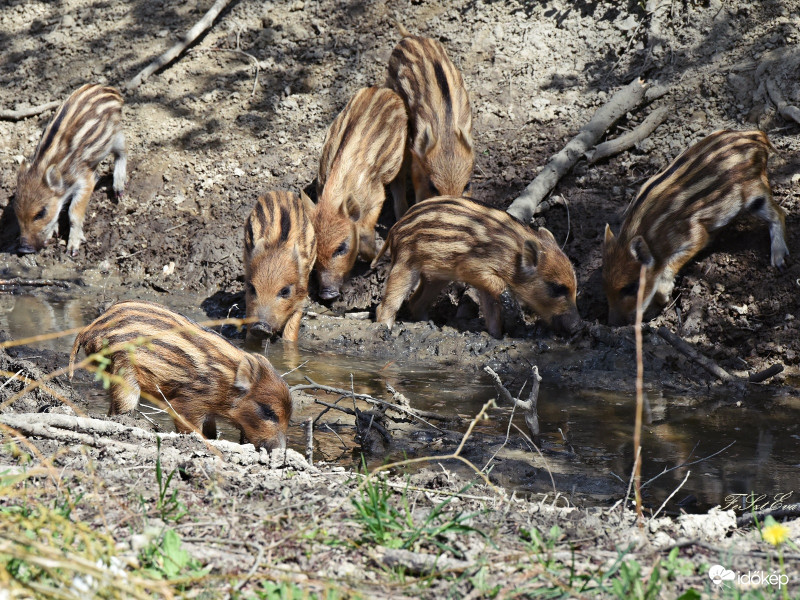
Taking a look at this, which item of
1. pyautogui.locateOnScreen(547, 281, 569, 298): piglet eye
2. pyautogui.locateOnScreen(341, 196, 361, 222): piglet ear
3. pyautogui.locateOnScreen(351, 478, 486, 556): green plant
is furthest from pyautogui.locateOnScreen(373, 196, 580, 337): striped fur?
pyautogui.locateOnScreen(351, 478, 486, 556): green plant

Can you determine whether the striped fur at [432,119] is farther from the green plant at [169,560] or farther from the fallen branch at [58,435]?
the green plant at [169,560]

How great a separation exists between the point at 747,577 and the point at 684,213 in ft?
14.8

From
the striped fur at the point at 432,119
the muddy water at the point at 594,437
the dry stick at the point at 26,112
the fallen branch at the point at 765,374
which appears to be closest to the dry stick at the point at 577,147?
the striped fur at the point at 432,119

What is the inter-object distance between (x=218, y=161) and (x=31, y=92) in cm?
276

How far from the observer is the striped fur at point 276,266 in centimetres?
667

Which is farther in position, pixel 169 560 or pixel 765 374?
pixel 765 374

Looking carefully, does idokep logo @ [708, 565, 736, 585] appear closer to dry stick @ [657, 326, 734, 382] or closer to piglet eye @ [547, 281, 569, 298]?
dry stick @ [657, 326, 734, 382]

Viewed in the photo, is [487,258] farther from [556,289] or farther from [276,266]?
[276,266]

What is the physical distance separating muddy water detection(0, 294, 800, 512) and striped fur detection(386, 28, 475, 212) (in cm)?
202

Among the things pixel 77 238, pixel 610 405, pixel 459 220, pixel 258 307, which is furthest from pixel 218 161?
pixel 610 405

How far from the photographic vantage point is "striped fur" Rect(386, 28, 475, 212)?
746cm

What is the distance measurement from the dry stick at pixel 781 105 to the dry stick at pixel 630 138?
80cm

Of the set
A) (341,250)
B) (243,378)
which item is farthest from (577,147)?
(243,378)

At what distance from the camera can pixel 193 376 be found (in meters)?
4.59
